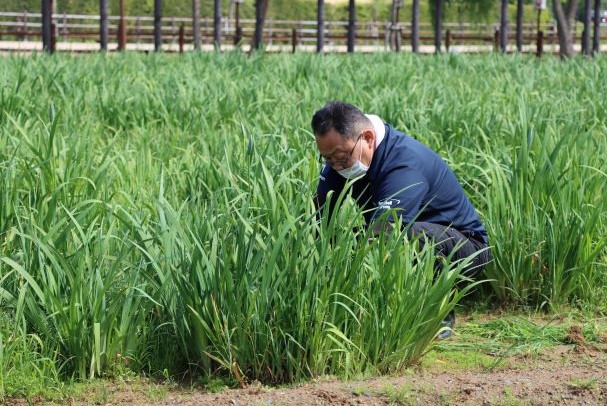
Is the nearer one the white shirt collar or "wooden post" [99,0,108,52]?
the white shirt collar

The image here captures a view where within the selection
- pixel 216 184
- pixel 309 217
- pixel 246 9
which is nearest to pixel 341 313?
pixel 309 217

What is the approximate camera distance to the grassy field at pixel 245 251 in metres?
3.30

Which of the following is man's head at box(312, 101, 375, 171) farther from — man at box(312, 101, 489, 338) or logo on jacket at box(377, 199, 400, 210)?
logo on jacket at box(377, 199, 400, 210)

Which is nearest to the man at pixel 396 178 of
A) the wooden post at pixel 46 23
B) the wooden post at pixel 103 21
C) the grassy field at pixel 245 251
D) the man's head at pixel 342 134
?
the man's head at pixel 342 134

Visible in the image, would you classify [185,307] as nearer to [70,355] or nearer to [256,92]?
[70,355]

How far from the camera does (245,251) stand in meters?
3.27

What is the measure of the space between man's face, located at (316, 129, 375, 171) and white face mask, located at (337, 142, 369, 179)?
0.03 ft

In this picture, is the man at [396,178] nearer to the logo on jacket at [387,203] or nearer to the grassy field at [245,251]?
the logo on jacket at [387,203]

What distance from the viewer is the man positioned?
3762mm

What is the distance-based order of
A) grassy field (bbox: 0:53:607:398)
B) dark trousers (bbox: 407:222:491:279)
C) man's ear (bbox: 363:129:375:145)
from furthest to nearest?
dark trousers (bbox: 407:222:491:279) < man's ear (bbox: 363:129:375:145) < grassy field (bbox: 0:53:607:398)

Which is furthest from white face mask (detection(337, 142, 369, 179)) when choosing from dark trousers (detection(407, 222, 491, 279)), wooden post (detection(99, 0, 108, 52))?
wooden post (detection(99, 0, 108, 52))

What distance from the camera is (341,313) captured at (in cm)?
344

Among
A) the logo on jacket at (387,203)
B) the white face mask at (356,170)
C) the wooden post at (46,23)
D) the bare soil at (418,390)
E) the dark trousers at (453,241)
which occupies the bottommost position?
the bare soil at (418,390)

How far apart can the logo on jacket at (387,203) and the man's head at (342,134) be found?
175mm
